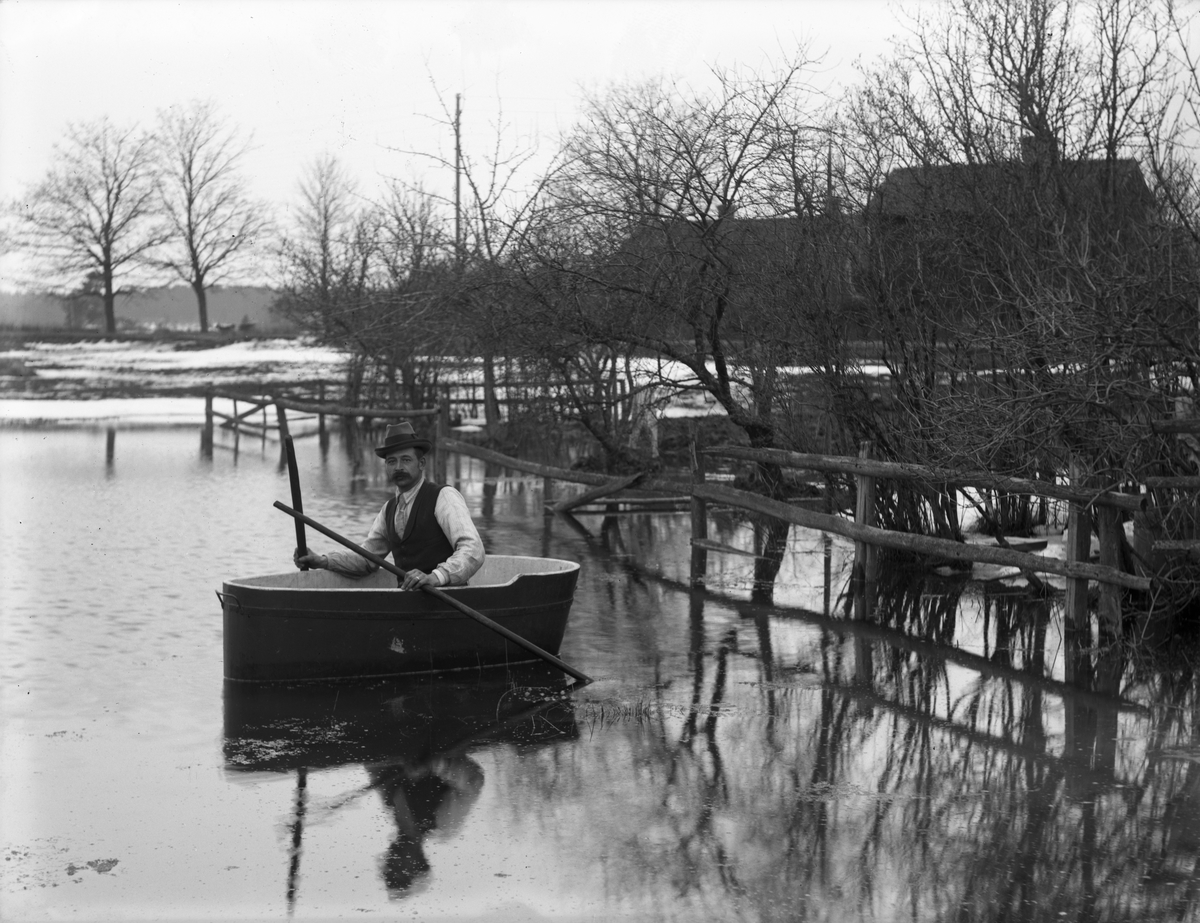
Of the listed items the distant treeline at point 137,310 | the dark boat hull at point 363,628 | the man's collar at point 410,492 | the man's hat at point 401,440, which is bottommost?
the dark boat hull at point 363,628

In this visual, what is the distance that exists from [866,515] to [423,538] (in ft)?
15.6

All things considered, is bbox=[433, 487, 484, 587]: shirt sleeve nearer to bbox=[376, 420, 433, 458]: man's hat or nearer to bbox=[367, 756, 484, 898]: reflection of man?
bbox=[376, 420, 433, 458]: man's hat

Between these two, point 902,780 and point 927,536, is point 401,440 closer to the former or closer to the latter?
point 902,780

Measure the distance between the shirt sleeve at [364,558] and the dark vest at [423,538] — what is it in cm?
21

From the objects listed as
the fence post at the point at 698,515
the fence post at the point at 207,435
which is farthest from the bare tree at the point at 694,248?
the fence post at the point at 207,435

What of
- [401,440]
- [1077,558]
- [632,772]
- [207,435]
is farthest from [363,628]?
[207,435]

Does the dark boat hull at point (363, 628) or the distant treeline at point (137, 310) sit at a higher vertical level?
the distant treeline at point (137, 310)

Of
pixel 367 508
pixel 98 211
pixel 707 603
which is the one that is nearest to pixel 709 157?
pixel 707 603

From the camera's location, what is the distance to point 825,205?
1437 centimetres

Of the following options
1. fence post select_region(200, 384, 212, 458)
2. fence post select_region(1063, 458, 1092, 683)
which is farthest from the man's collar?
fence post select_region(200, 384, 212, 458)

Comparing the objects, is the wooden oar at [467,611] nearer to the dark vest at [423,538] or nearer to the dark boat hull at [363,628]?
the dark boat hull at [363,628]

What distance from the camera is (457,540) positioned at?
29.6ft

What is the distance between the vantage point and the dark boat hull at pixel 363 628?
28.3 ft

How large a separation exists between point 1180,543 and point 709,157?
271 inches
